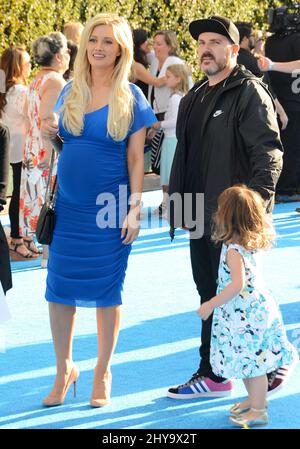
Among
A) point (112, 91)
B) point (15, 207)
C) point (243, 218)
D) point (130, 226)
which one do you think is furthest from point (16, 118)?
point (243, 218)

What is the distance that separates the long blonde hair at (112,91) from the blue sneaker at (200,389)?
53.5 inches

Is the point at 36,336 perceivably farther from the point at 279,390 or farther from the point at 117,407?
the point at 279,390

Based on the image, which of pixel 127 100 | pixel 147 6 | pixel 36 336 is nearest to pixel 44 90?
pixel 36 336

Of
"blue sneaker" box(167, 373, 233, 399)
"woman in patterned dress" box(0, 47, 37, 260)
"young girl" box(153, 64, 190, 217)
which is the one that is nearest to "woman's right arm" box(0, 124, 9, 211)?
"blue sneaker" box(167, 373, 233, 399)

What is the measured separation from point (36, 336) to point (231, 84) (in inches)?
92.1

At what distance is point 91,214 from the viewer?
16.9ft

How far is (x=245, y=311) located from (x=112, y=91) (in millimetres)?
1295

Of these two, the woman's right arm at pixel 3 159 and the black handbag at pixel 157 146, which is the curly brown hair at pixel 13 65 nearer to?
the black handbag at pixel 157 146

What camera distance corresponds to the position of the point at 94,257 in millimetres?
5223

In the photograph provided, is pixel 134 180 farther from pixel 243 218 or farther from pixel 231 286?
pixel 231 286

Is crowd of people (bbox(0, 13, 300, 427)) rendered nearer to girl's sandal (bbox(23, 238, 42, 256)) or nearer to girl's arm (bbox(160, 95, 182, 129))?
girl's sandal (bbox(23, 238, 42, 256))

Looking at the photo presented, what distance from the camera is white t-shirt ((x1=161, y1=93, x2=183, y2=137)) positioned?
408 inches

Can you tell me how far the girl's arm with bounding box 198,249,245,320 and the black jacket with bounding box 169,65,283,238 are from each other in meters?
0.34

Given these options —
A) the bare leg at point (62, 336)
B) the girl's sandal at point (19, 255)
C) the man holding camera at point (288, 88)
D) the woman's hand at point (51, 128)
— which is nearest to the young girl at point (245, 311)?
the bare leg at point (62, 336)
